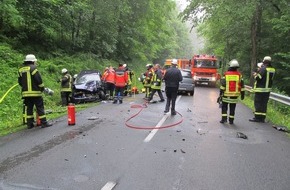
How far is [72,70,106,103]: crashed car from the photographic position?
Result: 640 inches

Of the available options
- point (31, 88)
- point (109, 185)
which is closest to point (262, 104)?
point (31, 88)

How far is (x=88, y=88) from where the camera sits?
653 inches

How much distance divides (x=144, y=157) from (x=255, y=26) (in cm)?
1820

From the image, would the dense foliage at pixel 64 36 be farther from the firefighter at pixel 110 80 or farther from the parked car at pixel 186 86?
the parked car at pixel 186 86

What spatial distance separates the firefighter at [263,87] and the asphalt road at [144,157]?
36.9 inches

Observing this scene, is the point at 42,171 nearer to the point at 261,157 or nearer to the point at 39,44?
the point at 261,157

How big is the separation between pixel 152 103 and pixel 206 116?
403 cm

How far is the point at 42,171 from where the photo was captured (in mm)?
5723

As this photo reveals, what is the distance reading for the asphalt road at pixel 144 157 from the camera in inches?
208

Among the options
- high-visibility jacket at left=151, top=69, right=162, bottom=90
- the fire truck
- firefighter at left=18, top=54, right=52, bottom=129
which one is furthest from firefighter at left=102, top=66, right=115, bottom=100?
the fire truck

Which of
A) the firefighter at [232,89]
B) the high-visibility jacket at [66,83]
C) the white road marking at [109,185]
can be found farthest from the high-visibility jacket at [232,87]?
the high-visibility jacket at [66,83]

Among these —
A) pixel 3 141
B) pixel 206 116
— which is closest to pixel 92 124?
pixel 3 141

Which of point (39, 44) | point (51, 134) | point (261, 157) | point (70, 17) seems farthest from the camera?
point (70, 17)

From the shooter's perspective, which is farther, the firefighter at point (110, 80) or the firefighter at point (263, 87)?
the firefighter at point (110, 80)
